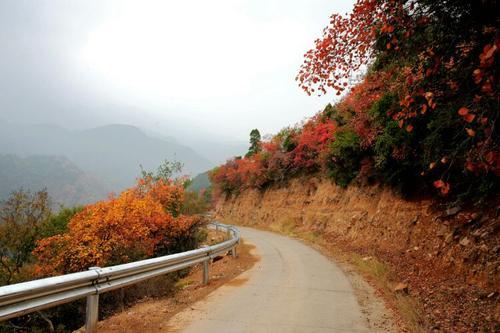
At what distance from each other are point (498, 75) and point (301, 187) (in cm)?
2474

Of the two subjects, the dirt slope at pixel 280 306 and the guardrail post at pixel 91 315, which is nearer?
the guardrail post at pixel 91 315

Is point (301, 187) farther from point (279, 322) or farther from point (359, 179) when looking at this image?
point (279, 322)

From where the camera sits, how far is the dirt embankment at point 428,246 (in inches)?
238

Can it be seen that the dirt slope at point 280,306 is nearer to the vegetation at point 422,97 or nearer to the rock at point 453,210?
the vegetation at point 422,97

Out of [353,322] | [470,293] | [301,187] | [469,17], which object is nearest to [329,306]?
[353,322]

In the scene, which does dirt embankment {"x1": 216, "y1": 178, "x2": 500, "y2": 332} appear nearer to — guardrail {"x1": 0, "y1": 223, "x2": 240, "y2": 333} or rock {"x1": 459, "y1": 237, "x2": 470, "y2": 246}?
rock {"x1": 459, "y1": 237, "x2": 470, "y2": 246}

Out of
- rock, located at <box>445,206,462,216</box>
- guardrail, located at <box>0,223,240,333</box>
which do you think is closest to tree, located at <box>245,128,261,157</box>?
rock, located at <box>445,206,462,216</box>

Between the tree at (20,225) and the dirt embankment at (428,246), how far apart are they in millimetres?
15885

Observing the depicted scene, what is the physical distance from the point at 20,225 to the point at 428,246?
63.1 ft

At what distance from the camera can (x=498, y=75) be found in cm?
392

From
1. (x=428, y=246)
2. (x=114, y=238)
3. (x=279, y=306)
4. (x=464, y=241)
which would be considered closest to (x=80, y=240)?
(x=114, y=238)

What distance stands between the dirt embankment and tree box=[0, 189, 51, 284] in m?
15.9

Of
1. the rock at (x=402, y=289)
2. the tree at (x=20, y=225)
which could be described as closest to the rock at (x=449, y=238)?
the rock at (x=402, y=289)

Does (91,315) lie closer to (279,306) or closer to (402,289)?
(279,306)
